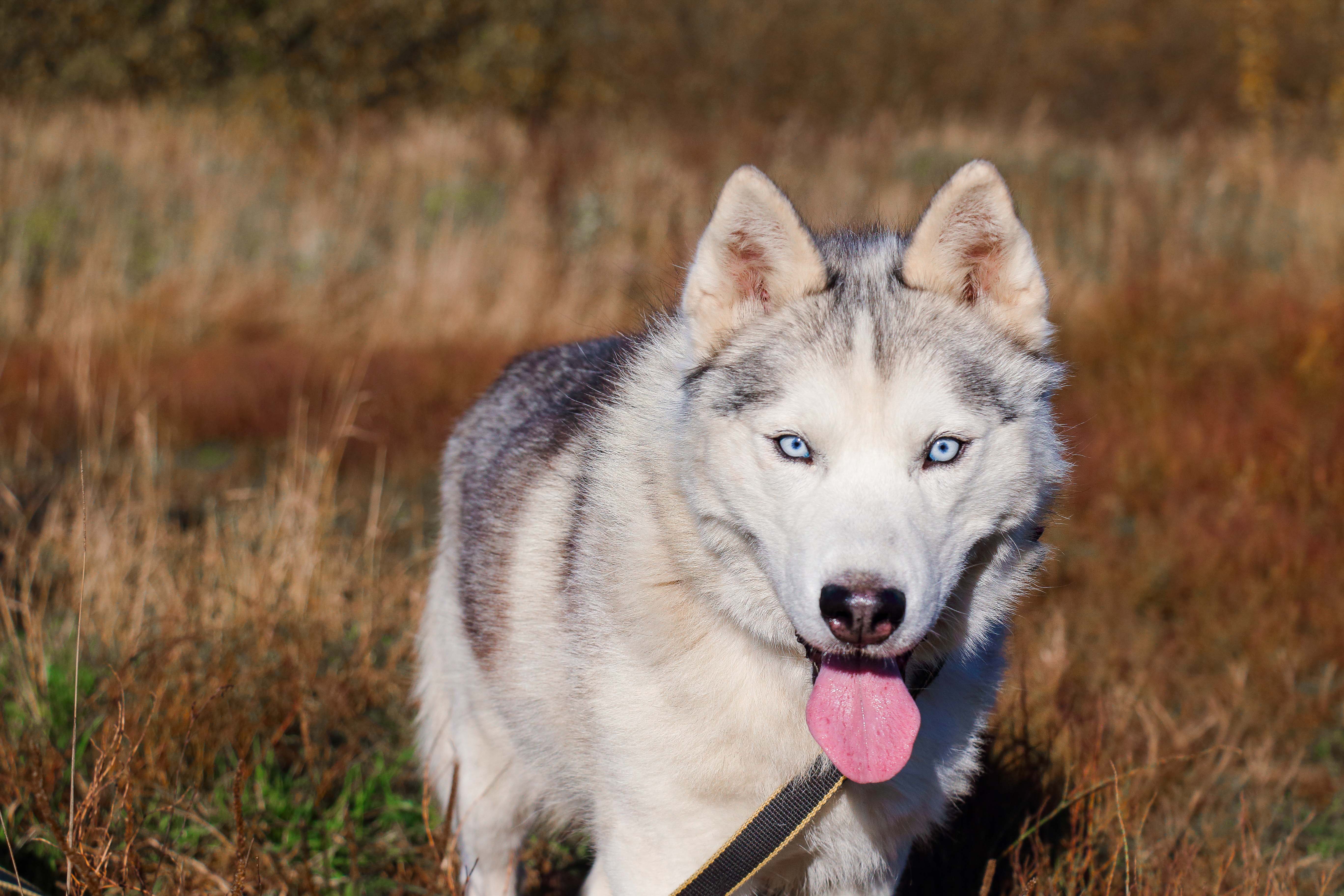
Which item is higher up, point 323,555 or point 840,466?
point 840,466

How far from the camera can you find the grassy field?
288cm

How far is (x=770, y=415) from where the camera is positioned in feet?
6.34

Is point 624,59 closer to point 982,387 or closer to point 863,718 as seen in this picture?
point 982,387

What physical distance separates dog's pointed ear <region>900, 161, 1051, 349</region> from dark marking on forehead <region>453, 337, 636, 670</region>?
0.82 m

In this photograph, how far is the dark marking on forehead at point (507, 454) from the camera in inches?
105

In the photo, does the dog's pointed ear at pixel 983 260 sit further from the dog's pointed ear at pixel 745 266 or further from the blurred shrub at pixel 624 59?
the blurred shrub at pixel 624 59

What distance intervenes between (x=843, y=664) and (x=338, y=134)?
12939 millimetres

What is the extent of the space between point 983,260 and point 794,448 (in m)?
0.61

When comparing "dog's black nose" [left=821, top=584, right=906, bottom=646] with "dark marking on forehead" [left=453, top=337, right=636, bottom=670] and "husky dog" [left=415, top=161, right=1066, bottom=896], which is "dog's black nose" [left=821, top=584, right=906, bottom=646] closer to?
"husky dog" [left=415, top=161, right=1066, bottom=896]

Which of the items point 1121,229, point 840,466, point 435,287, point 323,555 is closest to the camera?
point 840,466

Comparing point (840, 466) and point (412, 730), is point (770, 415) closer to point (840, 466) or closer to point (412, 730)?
point (840, 466)

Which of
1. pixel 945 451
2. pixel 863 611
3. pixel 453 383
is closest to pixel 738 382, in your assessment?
pixel 945 451

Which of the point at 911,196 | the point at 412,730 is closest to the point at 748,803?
the point at 412,730

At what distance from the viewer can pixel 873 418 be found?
1.89 m
